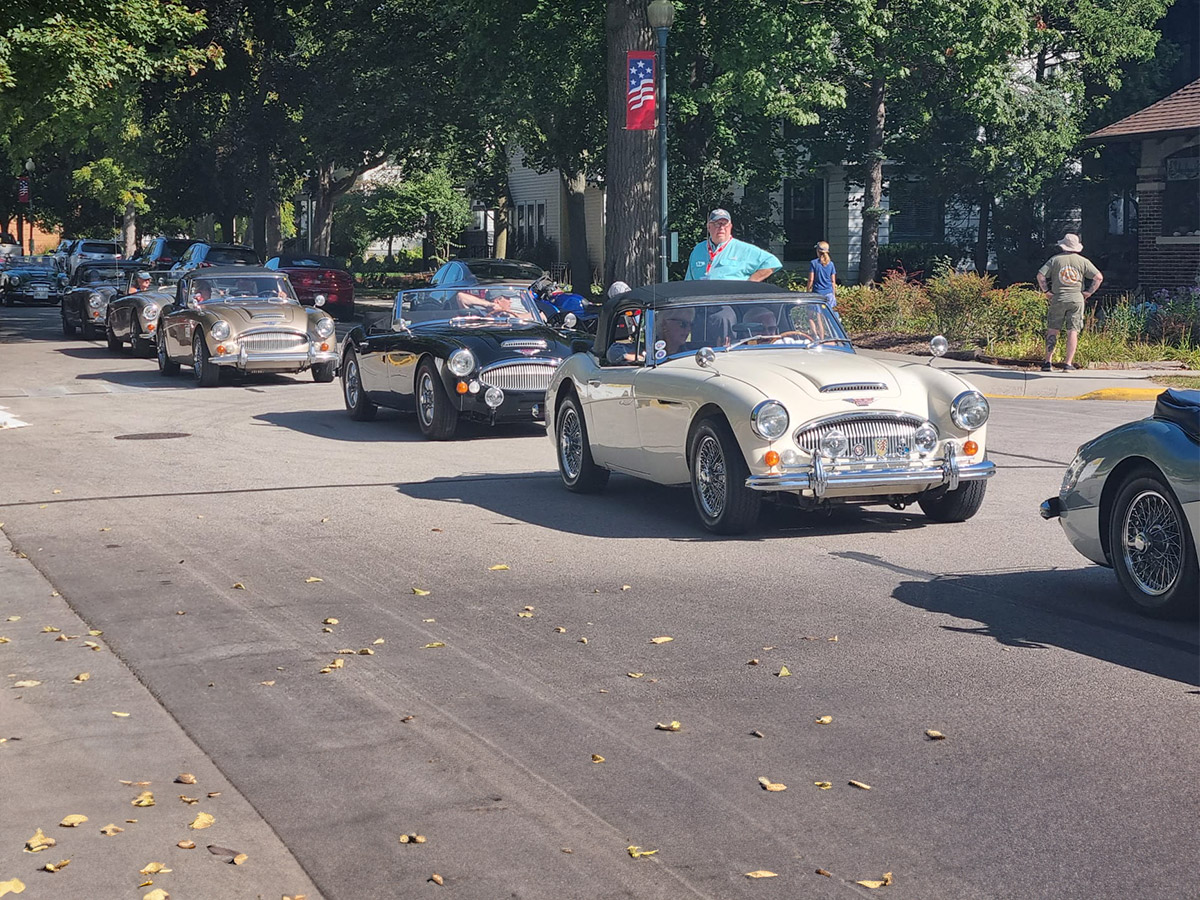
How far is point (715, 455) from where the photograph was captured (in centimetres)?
1027

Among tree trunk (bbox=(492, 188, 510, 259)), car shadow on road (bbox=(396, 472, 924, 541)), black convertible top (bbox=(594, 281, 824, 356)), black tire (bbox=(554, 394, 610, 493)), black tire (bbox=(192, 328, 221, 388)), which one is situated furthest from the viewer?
tree trunk (bbox=(492, 188, 510, 259))

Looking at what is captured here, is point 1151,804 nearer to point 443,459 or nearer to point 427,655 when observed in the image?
point 427,655

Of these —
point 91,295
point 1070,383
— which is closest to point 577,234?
point 91,295

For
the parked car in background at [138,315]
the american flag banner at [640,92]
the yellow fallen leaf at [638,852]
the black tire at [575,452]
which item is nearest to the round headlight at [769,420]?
the black tire at [575,452]

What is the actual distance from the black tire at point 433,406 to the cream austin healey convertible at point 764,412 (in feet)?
11.7

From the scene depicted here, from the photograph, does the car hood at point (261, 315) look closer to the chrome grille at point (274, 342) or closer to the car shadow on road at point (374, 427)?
the chrome grille at point (274, 342)

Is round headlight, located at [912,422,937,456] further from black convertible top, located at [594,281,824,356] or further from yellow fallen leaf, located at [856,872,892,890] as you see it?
yellow fallen leaf, located at [856,872,892,890]

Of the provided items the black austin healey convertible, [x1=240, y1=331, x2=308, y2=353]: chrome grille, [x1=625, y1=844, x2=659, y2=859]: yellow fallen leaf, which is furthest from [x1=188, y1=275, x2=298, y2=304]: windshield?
[x1=625, y1=844, x2=659, y2=859]: yellow fallen leaf

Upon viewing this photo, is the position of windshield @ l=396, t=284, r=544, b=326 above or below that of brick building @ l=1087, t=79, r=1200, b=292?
below

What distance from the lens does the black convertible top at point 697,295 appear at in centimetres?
1157

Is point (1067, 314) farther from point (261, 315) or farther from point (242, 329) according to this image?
point (242, 329)

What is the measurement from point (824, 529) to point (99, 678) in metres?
5.05

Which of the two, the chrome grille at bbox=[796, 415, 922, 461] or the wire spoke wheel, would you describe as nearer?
the wire spoke wheel

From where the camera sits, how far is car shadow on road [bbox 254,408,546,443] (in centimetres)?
1630
